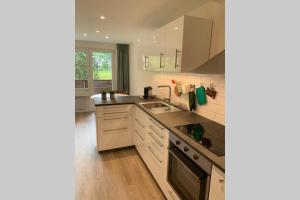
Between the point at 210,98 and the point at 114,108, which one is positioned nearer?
the point at 210,98

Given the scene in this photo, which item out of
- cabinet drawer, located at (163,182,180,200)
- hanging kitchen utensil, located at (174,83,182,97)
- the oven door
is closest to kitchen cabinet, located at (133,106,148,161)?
hanging kitchen utensil, located at (174,83,182,97)

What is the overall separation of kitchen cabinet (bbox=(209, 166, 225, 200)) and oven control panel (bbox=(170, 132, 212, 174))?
2.0 inches

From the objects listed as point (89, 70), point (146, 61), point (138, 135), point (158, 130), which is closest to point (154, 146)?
point (158, 130)

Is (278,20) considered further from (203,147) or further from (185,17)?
(185,17)

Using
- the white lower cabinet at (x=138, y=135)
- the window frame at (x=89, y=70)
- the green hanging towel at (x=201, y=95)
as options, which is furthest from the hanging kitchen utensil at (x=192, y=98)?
the window frame at (x=89, y=70)

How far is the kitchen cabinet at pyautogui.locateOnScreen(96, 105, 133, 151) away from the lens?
105 inches

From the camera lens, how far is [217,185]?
1.08 meters

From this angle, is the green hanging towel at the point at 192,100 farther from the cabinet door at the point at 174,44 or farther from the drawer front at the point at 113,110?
the drawer front at the point at 113,110

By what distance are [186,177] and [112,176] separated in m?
1.21

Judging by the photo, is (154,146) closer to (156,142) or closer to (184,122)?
(156,142)

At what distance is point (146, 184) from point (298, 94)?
7.00 ft

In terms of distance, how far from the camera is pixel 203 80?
2014mm

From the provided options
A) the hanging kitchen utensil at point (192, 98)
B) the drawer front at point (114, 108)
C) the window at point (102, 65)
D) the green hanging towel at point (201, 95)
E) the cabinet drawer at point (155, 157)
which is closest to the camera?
the cabinet drawer at point (155, 157)

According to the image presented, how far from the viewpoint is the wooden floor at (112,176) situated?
1929mm
